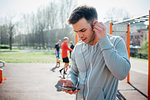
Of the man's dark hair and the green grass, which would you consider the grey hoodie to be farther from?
the green grass

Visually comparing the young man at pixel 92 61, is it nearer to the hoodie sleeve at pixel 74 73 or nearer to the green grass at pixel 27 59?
the hoodie sleeve at pixel 74 73

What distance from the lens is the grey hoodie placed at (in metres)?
1.15

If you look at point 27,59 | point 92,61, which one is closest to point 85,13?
point 92,61

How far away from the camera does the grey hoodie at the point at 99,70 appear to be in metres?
1.15

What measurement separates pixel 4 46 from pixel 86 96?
44.0 m

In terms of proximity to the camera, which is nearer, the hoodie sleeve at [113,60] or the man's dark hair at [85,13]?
the hoodie sleeve at [113,60]

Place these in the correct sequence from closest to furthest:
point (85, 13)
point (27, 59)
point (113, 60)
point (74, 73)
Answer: point (113, 60)
point (85, 13)
point (74, 73)
point (27, 59)

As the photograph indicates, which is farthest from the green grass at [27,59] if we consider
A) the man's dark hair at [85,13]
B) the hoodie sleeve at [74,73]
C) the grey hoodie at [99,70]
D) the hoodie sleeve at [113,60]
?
the hoodie sleeve at [113,60]

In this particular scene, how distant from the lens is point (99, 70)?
4.18ft

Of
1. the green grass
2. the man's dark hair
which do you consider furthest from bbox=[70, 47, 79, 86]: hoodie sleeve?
the green grass

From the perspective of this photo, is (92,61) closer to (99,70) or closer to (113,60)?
(99,70)

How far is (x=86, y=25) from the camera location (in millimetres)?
1278

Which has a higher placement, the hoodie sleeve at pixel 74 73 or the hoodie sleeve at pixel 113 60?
the hoodie sleeve at pixel 113 60

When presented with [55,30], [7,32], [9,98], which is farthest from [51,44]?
[9,98]
